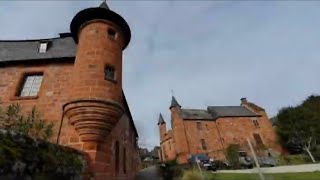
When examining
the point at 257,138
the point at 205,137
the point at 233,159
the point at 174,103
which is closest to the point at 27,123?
the point at 233,159

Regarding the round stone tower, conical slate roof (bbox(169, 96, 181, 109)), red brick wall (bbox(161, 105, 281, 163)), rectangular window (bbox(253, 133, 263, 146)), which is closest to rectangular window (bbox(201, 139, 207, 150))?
red brick wall (bbox(161, 105, 281, 163))

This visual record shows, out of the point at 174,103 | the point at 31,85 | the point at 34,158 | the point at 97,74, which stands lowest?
the point at 34,158

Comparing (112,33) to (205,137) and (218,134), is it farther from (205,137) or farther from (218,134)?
(218,134)

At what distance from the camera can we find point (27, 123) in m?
10.5

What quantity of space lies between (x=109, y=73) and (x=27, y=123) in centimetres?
409

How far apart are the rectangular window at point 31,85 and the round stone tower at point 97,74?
9.79ft

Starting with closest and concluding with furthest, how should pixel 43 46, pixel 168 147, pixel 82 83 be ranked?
pixel 82 83 → pixel 43 46 → pixel 168 147

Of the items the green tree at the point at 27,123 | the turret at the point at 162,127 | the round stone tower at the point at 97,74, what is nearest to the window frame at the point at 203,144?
the turret at the point at 162,127

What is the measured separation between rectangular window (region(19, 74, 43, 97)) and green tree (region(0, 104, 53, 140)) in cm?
142

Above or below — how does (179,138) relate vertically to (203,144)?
above

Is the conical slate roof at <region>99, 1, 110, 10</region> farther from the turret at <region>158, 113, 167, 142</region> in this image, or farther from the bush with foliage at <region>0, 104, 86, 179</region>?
the turret at <region>158, 113, 167, 142</region>

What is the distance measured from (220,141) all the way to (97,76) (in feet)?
103

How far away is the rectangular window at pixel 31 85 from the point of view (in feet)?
41.7

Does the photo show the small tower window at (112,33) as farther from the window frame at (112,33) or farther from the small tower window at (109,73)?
the small tower window at (109,73)
